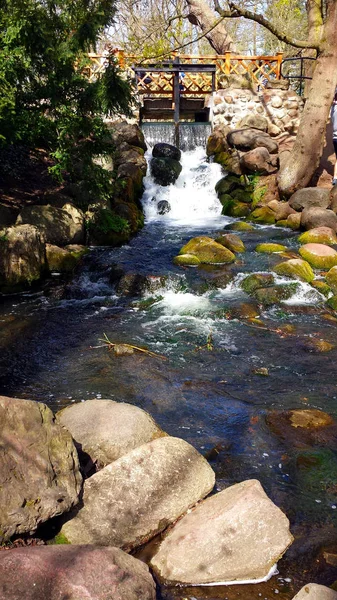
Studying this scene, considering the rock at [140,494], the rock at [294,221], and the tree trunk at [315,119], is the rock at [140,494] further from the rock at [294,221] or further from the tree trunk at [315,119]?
the tree trunk at [315,119]

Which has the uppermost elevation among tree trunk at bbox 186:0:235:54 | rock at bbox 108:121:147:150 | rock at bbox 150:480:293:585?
tree trunk at bbox 186:0:235:54

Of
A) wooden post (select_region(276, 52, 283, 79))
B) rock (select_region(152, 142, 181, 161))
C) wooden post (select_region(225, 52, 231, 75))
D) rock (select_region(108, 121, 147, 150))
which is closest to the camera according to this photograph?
rock (select_region(108, 121, 147, 150))

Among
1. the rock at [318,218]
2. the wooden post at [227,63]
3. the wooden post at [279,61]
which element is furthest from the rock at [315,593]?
the wooden post at [279,61]

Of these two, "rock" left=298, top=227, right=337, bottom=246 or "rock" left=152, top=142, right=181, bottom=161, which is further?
"rock" left=152, top=142, right=181, bottom=161

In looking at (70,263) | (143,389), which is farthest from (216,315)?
(70,263)

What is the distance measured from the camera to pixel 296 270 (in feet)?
29.2

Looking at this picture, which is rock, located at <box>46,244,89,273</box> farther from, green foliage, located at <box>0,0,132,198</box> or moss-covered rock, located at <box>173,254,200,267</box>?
moss-covered rock, located at <box>173,254,200,267</box>

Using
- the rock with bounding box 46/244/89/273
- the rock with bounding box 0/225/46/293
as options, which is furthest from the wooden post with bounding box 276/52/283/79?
the rock with bounding box 0/225/46/293

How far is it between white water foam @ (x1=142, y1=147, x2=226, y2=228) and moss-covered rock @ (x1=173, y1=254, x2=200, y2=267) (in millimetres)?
3957

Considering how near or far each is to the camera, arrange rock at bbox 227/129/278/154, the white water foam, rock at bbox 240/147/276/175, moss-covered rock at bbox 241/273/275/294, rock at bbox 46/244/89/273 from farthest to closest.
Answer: rock at bbox 227/129/278/154
rock at bbox 240/147/276/175
the white water foam
rock at bbox 46/244/89/273
moss-covered rock at bbox 241/273/275/294

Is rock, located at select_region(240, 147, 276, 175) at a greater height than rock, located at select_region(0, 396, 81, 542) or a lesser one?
greater

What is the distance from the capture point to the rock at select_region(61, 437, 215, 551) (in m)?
3.46

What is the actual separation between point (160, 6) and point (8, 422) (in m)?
29.2

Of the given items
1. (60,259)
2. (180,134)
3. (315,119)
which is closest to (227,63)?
(180,134)
